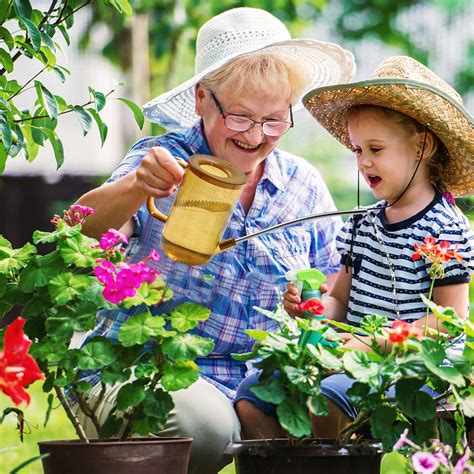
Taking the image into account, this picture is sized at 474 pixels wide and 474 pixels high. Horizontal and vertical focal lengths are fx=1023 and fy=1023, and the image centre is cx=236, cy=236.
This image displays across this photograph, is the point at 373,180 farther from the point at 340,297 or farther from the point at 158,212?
the point at 158,212

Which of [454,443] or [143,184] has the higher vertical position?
[143,184]

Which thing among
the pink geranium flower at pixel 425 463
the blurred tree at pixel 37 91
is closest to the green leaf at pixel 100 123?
the blurred tree at pixel 37 91

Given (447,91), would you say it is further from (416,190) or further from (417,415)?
(417,415)

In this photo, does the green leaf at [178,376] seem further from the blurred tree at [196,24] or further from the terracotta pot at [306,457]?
the blurred tree at [196,24]

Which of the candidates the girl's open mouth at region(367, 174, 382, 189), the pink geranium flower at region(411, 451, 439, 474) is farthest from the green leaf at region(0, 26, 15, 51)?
the pink geranium flower at region(411, 451, 439, 474)

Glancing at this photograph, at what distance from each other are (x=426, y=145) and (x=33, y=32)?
1.09 m

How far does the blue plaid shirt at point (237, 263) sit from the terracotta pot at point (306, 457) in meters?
0.67

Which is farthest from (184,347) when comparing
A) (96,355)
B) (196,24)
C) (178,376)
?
(196,24)

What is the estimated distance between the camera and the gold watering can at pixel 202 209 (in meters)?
2.12

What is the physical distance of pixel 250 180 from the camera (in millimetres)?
2977

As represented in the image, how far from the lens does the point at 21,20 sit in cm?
216

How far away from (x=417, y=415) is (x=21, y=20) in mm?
1148

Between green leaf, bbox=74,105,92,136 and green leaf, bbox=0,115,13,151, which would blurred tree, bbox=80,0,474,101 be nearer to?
green leaf, bbox=74,105,92,136

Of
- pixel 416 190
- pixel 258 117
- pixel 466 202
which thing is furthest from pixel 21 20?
pixel 466 202
